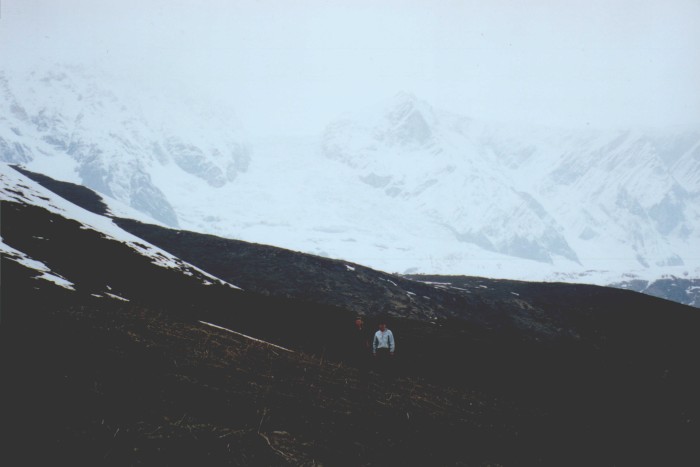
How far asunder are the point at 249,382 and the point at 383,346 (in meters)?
8.91

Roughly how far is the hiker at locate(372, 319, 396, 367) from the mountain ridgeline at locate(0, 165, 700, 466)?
3.29ft

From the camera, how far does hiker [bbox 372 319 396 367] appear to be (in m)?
19.6

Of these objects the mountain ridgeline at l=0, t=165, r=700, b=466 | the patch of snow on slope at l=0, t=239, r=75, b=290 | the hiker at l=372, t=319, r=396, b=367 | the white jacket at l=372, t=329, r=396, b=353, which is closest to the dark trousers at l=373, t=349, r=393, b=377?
the hiker at l=372, t=319, r=396, b=367

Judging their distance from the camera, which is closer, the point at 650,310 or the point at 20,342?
the point at 20,342

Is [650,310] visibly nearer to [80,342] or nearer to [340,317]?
[340,317]

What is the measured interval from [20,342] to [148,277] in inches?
964

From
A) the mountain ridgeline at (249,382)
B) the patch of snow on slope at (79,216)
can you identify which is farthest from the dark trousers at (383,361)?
the patch of snow on slope at (79,216)

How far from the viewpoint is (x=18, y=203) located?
40.4 m

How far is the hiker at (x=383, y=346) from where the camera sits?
1964cm

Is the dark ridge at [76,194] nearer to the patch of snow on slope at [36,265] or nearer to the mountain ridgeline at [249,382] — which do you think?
the mountain ridgeline at [249,382]

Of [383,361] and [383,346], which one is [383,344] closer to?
[383,346]

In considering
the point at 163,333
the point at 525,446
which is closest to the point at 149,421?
the point at 163,333

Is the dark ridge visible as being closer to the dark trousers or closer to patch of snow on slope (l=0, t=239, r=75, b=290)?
patch of snow on slope (l=0, t=239, r=75, b=290)

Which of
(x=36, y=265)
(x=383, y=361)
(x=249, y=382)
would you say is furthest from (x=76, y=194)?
(x=249, y=382)
